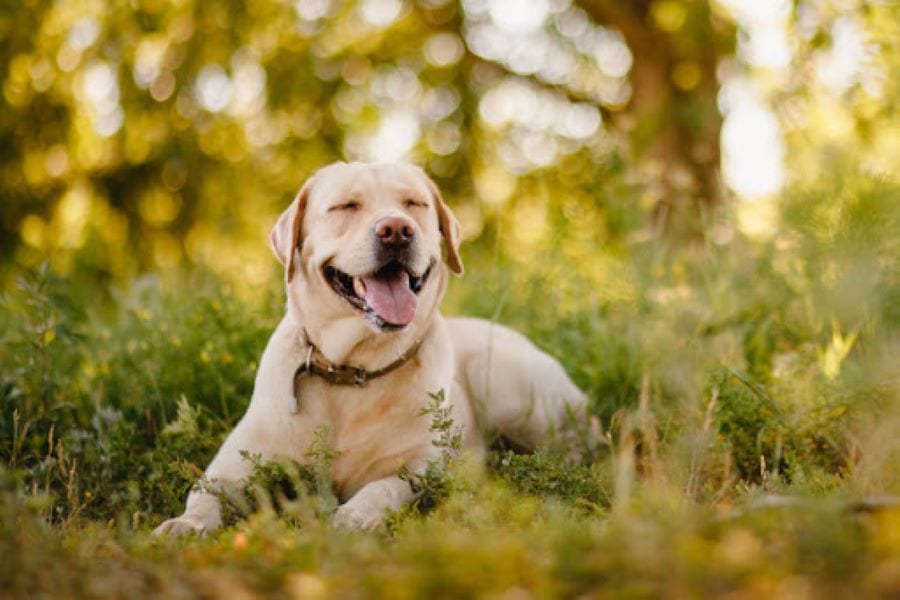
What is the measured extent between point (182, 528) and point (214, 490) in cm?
27

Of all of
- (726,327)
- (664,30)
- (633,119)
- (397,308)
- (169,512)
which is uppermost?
(664,30)

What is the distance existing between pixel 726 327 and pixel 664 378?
0.62 metres

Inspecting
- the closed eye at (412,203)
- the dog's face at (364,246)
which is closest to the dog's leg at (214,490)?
the dog's face at (364,246)

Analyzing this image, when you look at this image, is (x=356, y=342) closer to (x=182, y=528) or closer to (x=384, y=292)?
(x=384, y=292)

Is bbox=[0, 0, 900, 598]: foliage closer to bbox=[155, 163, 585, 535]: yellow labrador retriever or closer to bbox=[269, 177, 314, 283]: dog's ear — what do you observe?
bbox=[155, 163, 585, 535]: yellow labrador retriever

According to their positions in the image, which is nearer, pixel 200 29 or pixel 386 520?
pixel 386 520

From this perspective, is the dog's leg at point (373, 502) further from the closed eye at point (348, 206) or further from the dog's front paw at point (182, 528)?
the closed eye at point (348, 206)

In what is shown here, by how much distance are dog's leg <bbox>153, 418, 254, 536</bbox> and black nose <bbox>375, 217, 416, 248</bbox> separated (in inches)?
32.1

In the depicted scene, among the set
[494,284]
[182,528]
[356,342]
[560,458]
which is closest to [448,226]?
[356,342]

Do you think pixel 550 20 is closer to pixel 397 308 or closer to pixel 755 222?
pixel 755 222

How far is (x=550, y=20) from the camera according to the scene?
9.03 m

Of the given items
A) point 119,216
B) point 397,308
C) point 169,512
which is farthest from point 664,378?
point 119,216

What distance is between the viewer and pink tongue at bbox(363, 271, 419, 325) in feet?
10.6

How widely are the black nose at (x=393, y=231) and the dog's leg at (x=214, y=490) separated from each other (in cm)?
81
